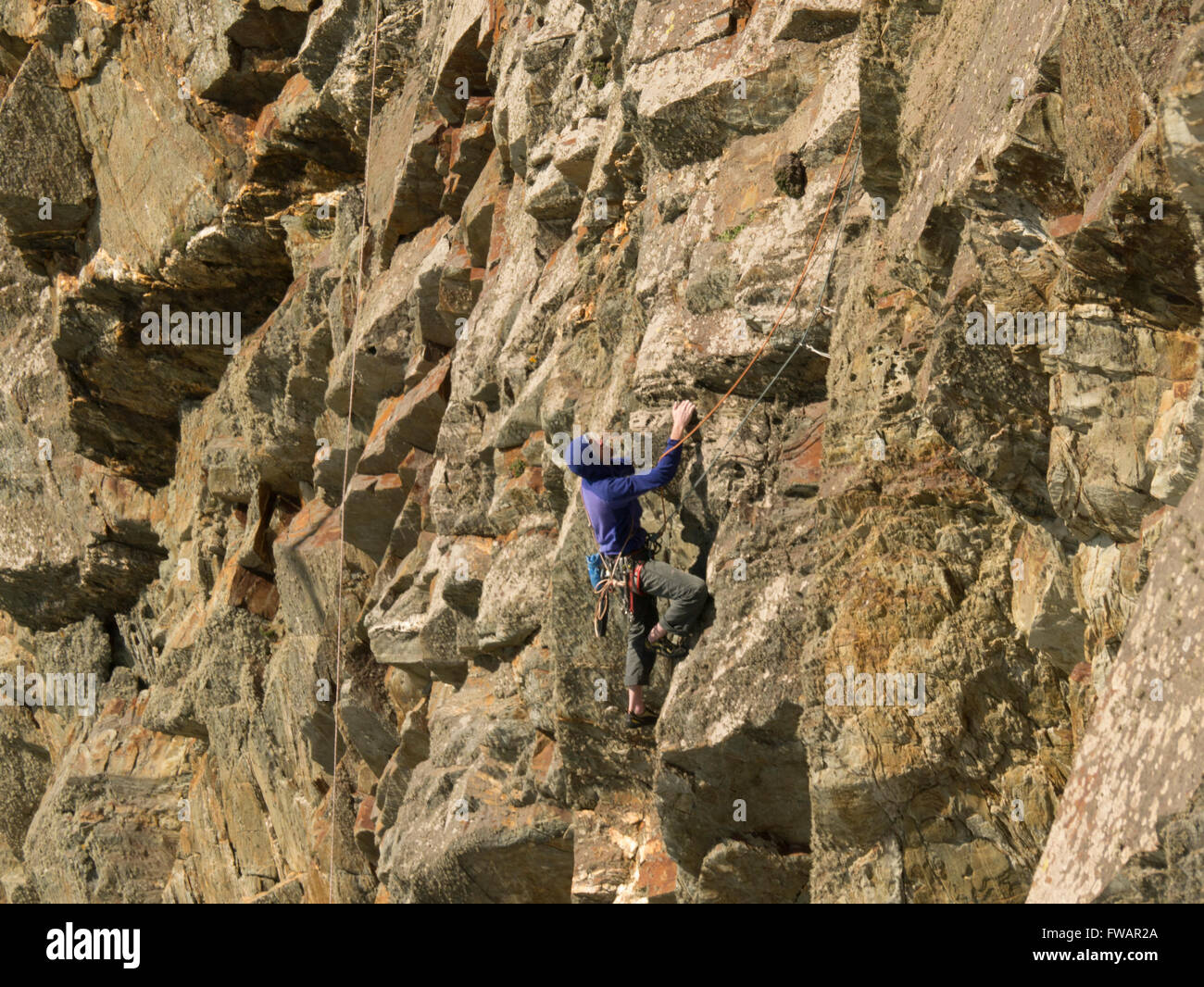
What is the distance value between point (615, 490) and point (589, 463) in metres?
0.32

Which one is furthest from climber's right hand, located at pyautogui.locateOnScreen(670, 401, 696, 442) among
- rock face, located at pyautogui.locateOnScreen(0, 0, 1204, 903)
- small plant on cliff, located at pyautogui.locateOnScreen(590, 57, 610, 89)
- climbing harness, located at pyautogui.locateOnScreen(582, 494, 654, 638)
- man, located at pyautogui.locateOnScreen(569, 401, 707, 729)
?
small plant on cliff, located at pyautogui.locateOnScreen(590, 57, 610, 89)

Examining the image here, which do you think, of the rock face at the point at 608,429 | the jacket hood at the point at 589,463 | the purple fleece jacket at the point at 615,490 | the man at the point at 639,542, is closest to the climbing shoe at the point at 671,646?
the man at the point at 639,542

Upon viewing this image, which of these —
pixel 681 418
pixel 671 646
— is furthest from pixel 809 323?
pixel 671 646

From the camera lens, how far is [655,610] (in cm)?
1180

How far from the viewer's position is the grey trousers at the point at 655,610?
1102 centimetres

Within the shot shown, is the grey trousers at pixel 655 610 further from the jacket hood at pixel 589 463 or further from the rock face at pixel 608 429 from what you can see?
the jacket hood at pixel 589 463

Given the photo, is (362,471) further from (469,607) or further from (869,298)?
(869,298)

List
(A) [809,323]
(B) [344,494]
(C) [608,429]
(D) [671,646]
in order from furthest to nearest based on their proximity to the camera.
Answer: (B) [344,494]
(C) [608,429]
(D) [671,646]
(A) [809,323]

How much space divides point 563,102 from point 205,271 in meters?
11.0

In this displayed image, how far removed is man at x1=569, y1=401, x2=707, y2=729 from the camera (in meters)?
11.1

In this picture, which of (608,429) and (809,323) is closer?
(809,323)

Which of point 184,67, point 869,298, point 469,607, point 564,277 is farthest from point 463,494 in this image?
point 184,67

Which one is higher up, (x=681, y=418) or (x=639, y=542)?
(x=681, y=418)

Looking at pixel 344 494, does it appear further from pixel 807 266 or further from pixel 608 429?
pixel 807 266
